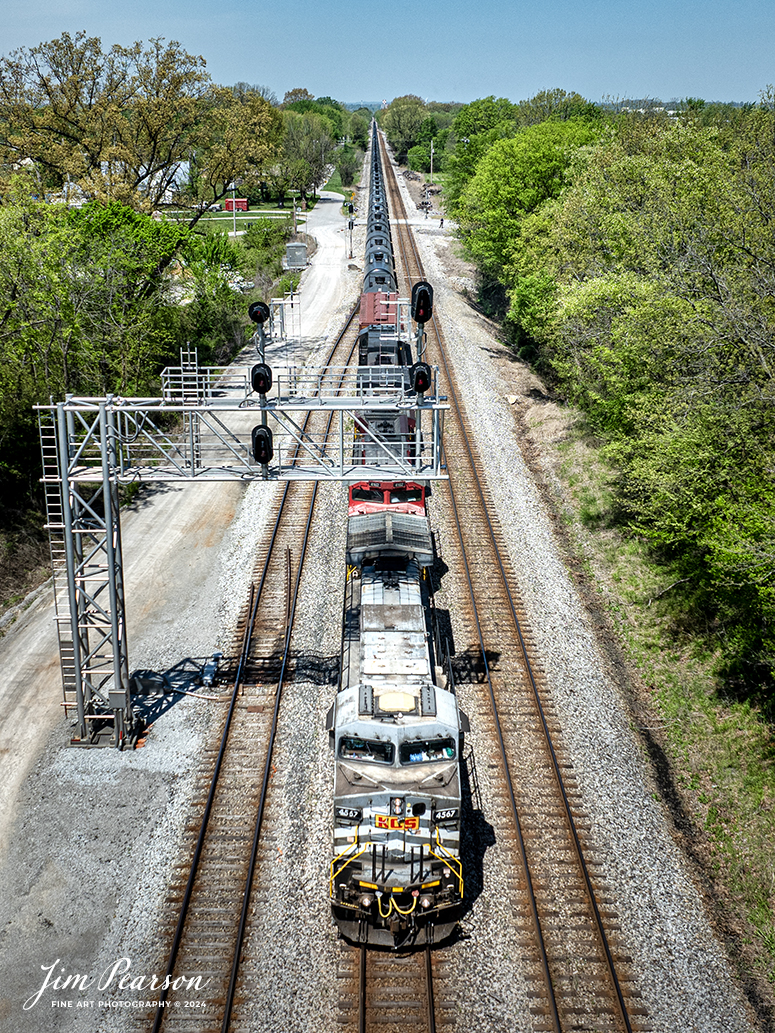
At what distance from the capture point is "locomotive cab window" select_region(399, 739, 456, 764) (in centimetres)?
1362

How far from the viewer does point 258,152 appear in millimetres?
46812

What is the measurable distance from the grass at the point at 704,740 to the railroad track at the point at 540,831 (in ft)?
8.07

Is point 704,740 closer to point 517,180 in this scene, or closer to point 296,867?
point 296,867

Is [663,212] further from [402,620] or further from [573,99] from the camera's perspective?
[573,99]

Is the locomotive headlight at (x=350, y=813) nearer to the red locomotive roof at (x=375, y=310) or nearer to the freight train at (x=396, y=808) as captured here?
the freight train at (x=396, y=808)

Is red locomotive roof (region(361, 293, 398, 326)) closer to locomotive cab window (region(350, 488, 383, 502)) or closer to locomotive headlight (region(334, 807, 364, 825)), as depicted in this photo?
locomotive cab window (region(350, 488, 383, 502))

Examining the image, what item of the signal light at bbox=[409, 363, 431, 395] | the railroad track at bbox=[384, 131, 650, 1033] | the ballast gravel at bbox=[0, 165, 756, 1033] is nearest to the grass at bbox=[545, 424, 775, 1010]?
the ballast gravel at bbox=[0, 165, 756, 1033]

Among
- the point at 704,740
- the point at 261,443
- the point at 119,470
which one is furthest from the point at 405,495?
the point at 704,740

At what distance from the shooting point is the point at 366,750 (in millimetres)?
13766

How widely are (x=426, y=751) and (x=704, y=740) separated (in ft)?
31.2

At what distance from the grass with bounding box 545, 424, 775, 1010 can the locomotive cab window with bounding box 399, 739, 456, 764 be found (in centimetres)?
676

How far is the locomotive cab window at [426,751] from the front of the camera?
13617mm

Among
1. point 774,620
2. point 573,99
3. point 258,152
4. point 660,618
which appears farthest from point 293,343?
point 573,99

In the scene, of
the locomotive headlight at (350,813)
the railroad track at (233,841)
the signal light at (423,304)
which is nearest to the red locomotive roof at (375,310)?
the railroad track at (233,841)
